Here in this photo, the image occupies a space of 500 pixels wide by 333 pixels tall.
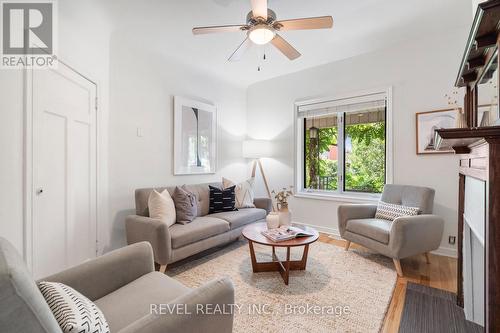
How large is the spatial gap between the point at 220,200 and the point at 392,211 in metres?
2.12

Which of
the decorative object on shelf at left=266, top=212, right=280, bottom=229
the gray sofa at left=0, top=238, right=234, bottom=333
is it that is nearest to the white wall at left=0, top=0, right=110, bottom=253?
the gray sofa at left=0, top=238, right=234, bottom=333

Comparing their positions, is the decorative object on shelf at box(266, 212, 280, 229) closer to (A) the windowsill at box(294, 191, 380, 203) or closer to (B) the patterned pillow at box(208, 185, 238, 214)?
(B) the patterned pillow at box(208, 185, 238, 214)

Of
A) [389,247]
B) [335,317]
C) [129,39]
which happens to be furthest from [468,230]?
[129,39]

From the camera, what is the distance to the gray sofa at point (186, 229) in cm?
219

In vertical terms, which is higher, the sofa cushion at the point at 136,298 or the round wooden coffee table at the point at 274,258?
the sofa cushion at the point at 136,298

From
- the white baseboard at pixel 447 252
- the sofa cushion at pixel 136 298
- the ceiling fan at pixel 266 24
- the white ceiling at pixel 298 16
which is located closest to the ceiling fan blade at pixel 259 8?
the ceiling fan at pixel 266 24

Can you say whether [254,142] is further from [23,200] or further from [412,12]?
[23,200]

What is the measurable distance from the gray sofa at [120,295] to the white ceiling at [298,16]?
7.19 feet

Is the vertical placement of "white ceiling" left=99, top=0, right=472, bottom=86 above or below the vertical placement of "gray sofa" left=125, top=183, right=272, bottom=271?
above

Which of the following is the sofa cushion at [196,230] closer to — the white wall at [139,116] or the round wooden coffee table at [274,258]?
the round wooden coffee table at [274,258]

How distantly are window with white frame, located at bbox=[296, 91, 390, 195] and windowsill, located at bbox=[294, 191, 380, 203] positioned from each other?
6 cm

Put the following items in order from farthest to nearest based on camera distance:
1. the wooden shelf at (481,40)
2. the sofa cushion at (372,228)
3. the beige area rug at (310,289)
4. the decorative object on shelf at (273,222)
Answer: the decorative object on shelf at (273,222)
the sofa cushion at (372,228)
the beige area rug at (310,289)
the wooden shelf at (481,40)

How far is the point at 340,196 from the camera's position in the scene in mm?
3586

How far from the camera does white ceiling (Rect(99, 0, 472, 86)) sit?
2207 mm
